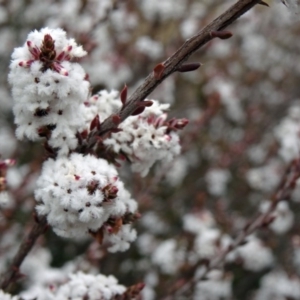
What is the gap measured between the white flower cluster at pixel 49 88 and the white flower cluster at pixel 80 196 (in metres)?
0.10

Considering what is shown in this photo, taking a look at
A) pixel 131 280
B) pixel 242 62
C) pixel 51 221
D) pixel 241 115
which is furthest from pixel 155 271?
pixel 242 62

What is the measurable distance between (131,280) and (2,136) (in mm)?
2040

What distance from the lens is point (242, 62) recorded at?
Result: 7.33 meters

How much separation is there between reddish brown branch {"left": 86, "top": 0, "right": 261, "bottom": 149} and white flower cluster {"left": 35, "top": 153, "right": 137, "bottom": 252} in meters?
0.16

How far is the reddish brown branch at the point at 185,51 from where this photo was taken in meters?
1.29

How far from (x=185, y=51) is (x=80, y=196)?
0.54 m

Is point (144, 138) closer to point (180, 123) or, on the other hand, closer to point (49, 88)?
point (180, 123)

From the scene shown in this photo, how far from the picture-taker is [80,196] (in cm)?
139

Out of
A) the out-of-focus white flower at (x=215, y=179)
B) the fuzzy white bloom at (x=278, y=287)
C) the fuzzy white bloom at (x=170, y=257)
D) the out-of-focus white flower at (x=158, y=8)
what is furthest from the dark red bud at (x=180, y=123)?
the out-of-focus white flower at (x=158, y=8)

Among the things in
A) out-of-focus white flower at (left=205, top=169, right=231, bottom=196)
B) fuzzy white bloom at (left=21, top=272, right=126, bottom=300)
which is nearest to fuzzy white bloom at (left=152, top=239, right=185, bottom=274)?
out-of-focus white flower at (left=205, top=169, right=231, bottom=196)

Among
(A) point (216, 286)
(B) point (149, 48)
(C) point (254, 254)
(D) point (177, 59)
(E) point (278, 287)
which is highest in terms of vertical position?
(B) point (149, 48)

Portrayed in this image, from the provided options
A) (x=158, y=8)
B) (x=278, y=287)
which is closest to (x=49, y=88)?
(x=278, y=287)

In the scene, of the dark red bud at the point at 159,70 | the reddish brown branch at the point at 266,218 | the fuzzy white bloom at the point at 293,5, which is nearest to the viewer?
the fuzzy white bloom at the point at 293,5

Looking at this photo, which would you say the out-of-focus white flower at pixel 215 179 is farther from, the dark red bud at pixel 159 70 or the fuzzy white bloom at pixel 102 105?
the dark red bud at pixel 159 70
